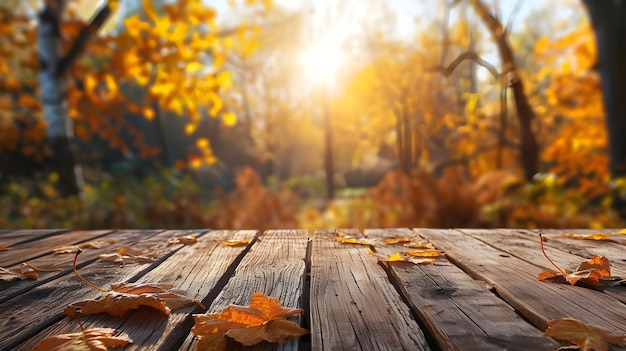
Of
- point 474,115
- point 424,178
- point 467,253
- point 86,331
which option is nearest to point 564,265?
point 467,253

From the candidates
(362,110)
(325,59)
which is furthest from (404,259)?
(325,59)

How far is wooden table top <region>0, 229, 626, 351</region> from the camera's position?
95cm

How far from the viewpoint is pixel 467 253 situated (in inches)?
68.9

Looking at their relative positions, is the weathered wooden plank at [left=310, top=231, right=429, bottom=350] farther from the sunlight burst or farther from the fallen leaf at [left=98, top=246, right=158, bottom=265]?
the sunlight burst

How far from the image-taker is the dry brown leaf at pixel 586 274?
4.25 feet

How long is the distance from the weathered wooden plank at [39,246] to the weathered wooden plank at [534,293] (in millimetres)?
1614

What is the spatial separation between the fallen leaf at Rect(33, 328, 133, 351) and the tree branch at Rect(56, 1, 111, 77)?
227 inches

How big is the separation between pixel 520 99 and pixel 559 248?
4.97 metres

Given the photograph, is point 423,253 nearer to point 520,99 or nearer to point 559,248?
point 559,248

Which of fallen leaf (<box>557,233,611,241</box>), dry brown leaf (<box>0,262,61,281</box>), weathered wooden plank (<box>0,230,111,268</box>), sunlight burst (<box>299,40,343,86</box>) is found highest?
sunlight burst (<box>299,40,343,86</box>)

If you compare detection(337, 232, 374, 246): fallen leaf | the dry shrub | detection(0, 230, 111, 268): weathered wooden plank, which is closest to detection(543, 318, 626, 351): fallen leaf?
detection(337, 232, 374, 246): fallen leaf

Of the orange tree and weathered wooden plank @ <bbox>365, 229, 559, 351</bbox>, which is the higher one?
the orange tree

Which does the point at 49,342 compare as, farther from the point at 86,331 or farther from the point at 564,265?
the point at 564,265

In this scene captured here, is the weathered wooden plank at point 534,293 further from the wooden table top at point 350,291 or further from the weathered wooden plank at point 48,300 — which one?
the weathered wooden plank at point 48,300
